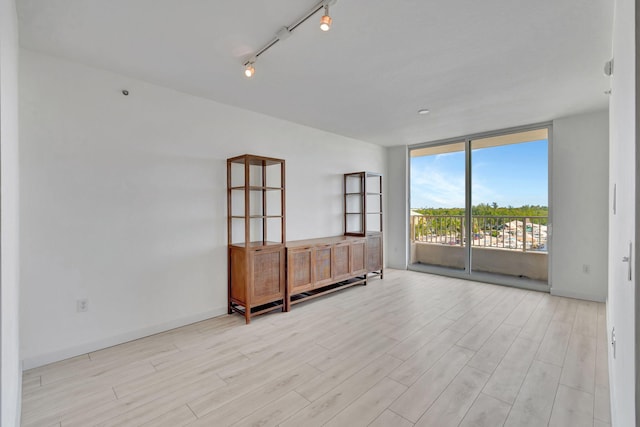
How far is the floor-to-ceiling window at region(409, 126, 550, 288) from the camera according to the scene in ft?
15.5

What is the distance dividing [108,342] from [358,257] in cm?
324

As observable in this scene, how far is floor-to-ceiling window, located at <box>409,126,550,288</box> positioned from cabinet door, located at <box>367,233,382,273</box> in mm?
1247

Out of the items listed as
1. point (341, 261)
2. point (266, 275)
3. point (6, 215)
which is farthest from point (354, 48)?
point (341, 261)

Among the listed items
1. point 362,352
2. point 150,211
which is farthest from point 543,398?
point 150,211

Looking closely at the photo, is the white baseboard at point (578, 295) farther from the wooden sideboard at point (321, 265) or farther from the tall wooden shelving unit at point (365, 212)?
the wooden sideboard at point (321, 265)

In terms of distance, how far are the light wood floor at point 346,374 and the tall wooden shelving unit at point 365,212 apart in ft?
4.97

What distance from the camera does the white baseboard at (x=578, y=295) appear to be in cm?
377

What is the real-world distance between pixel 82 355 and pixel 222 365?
4.21 ft

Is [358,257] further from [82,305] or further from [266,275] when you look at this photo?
[82,305]

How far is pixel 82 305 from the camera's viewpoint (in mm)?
2500

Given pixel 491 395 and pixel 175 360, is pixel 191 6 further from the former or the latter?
pixel 491 395

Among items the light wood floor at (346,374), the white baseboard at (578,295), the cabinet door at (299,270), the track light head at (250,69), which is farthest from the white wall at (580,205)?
the track light head at (250,69)

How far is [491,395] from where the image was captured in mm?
1938

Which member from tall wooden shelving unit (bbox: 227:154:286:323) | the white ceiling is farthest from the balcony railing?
tall wooden shelving unit (bbox: 227:154:286:323)
